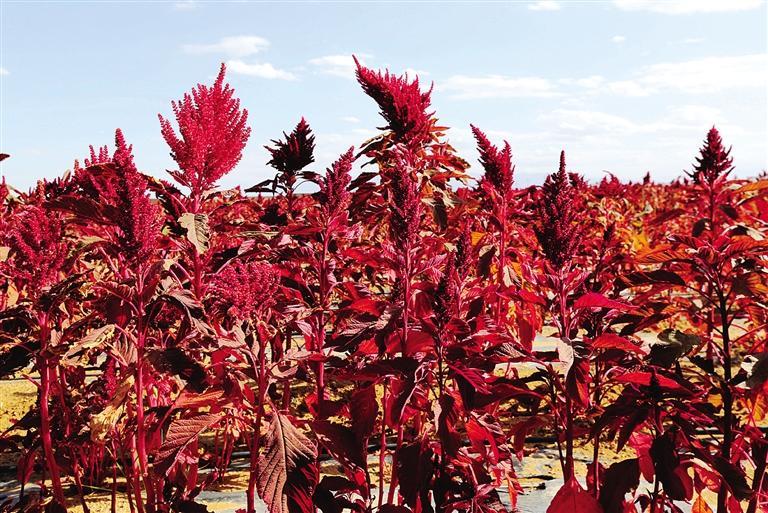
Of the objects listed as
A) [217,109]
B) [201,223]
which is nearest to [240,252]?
[201,223]

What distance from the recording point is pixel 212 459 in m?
3.09

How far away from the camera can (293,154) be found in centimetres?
280

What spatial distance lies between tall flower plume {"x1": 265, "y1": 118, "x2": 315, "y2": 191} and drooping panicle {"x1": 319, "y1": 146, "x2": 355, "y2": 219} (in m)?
0.60

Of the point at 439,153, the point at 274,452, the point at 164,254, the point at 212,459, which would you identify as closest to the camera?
the point at 274,452

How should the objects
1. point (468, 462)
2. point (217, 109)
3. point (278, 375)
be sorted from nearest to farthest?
point (278, 375) < point (468, 462) < point (217, 109)

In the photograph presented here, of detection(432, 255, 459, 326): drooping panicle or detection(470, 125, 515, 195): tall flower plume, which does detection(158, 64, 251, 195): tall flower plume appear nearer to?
detection(432, 255, 459, 326): drooping panicle

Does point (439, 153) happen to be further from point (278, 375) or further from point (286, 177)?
point (278, 375)

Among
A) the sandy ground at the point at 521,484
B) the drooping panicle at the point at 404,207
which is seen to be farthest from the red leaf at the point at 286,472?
the sandy ground at the point at 521,484

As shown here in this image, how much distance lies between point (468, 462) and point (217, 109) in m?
1.26

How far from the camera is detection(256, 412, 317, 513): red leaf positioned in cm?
143

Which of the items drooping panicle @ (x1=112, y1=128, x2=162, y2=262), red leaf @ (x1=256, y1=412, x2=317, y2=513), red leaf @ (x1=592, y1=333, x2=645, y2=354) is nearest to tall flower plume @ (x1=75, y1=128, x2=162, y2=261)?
drooping panicle @ (x1=112, y1=128, x2=162, y2=262)

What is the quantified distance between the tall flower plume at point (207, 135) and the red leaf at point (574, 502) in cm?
131

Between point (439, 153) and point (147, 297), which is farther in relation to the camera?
point (439, 153)

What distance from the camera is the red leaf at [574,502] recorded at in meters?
1.53
